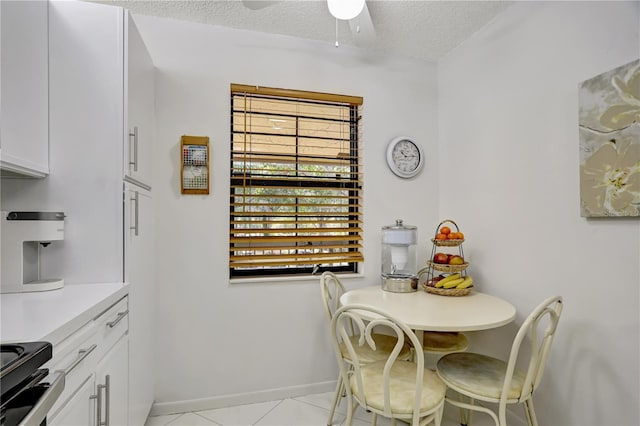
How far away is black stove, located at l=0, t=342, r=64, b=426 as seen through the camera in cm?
67

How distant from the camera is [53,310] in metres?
1.15

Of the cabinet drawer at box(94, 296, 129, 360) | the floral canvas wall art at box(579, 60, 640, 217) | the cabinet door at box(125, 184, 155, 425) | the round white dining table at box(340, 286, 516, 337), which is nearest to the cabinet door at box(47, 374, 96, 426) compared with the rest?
the cabinet drawer at box(94, 296, 129, 360)

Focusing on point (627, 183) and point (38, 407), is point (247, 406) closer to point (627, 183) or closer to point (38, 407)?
point (38, 407)

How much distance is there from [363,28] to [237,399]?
2.50 meters

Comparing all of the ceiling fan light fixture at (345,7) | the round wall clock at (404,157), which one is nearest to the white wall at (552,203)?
the round wall clock at (404,157)

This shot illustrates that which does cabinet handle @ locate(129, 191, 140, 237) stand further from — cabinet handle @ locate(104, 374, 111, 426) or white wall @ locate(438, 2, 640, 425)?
white wall @ locate(438, 2, 640, 425)

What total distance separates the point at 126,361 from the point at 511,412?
2209 millimetres

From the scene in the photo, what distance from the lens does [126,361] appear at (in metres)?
1.57

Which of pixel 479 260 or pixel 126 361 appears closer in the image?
pixel 126 361

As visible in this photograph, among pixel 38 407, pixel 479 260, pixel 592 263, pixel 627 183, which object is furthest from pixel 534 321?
pixel 38 407

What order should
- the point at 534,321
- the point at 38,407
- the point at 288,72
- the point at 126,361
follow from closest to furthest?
the point at 38,407 → the point at 534,321 → the point at 126,361 → the point at 288,72

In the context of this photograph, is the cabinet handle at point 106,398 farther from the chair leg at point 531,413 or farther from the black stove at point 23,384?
the chair leg at point 531,413

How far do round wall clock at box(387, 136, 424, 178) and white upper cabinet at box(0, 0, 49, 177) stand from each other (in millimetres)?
2114

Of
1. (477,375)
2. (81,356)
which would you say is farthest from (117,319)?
(477,375)
